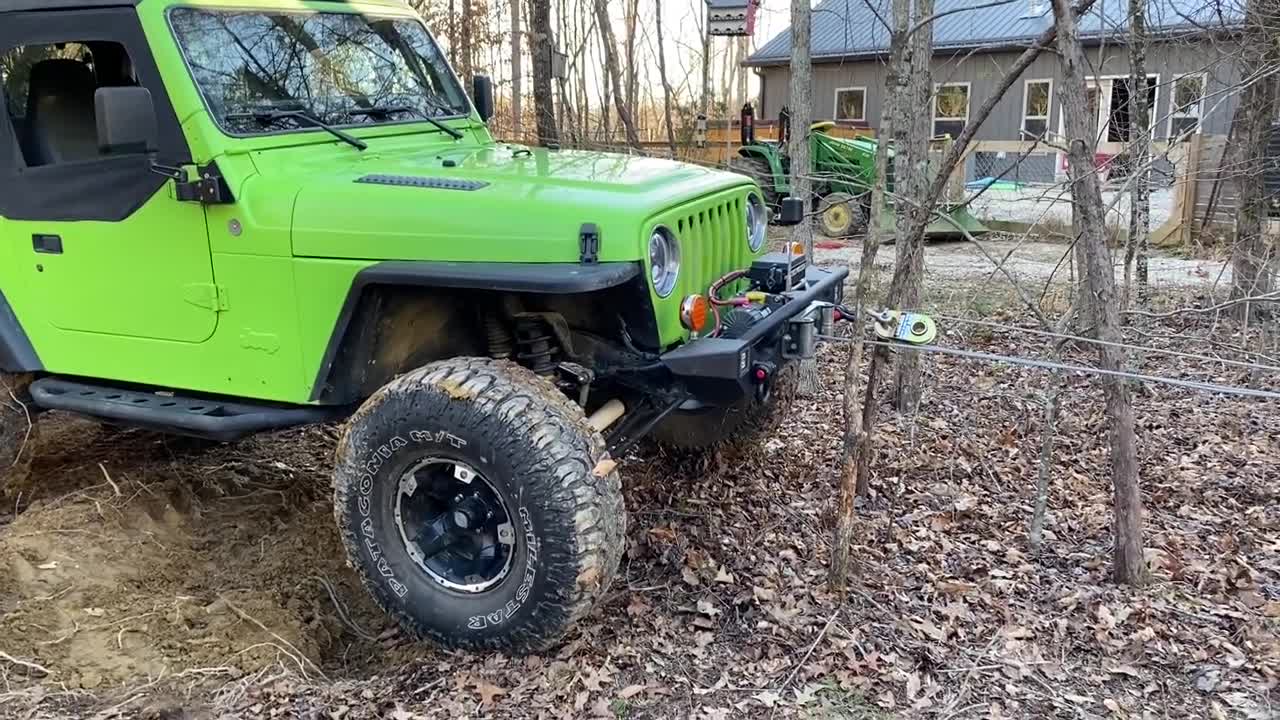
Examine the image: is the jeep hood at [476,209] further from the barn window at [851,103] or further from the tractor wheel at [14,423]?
the barn window at [851,103]

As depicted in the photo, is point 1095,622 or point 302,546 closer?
point 1095,622

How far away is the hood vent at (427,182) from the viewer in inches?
135

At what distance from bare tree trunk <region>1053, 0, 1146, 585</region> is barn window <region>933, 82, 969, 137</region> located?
1710cm

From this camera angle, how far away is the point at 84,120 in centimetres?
414

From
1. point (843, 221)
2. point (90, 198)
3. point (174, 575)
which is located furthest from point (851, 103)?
point (174, 575)

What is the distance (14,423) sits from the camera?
433 centimetres

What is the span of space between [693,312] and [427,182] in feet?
3.39

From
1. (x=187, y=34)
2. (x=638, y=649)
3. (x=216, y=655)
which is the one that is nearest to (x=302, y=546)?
(x=216, y=655)

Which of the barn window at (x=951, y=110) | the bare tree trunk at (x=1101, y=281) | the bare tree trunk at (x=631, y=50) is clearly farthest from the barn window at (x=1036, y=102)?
the bare tree trunk at (x=1101, y=281)

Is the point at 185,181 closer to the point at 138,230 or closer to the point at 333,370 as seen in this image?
the point at 138,230

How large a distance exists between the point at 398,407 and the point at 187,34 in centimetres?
170

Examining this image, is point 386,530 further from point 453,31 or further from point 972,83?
point 972,83

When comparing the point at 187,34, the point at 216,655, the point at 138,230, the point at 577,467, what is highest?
the point at 187,34

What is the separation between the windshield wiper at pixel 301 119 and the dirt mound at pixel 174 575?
5.65 ft
